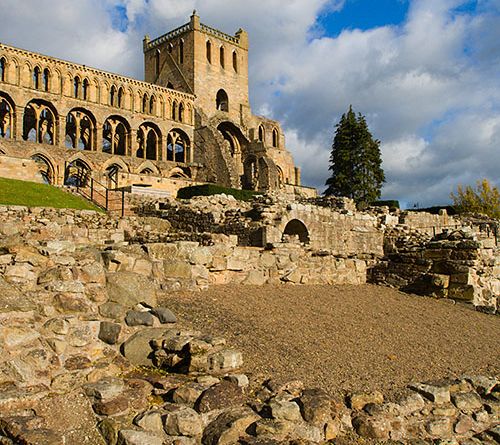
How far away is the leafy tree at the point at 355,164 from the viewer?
46438 millimetres

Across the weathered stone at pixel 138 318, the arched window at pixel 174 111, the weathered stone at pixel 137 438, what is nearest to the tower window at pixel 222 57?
the arched window at pixel 174 111

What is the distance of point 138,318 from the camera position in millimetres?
6496

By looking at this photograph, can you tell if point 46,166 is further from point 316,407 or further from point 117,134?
point 316,407

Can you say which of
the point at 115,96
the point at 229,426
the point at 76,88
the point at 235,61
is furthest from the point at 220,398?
the point at 235,61

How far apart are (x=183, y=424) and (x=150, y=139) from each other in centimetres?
4901

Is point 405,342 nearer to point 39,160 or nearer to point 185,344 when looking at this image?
point 185,344

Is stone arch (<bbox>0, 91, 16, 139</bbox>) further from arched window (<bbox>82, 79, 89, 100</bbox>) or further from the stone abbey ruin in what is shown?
the stone abbey ruin

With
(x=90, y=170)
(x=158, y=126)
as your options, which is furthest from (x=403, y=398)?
(x=158, y=126)

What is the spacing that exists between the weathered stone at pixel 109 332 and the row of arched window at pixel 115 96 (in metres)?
38.4

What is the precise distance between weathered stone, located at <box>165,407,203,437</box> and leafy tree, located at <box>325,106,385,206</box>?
1663 inches

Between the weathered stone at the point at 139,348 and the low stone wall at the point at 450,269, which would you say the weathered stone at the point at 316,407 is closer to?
the weathered stone at the point at 139,348

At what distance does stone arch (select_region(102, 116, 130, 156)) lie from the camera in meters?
45.5

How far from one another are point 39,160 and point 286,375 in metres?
37.6

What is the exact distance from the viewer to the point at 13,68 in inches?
1519
